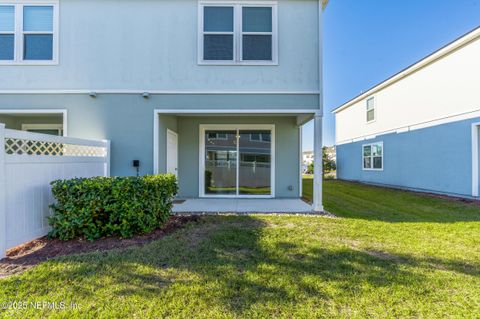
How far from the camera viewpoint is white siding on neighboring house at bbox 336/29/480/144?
8.65 metres

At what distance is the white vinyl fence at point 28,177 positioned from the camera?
3.76 meters

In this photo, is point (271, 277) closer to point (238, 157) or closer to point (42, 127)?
point (238, 157)

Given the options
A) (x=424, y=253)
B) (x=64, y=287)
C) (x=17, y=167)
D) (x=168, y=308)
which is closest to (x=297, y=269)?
(x=168, y=308)

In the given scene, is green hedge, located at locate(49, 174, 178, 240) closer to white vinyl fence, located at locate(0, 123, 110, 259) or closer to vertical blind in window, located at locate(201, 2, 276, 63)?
white vinyl fence, located at locate(0, 123, 110, 259)

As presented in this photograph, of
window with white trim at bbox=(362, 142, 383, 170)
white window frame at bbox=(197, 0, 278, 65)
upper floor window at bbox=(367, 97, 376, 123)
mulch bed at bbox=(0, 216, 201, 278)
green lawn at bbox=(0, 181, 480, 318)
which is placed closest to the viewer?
green lawn at bbox=(0, 181, 480, 318)

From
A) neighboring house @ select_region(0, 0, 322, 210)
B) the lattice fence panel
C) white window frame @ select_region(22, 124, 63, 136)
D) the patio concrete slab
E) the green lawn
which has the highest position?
neighboring house @ select_region(0, 0, 322, 210)

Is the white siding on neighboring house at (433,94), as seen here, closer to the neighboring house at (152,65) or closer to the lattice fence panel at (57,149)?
the neighboring house at (152,65)

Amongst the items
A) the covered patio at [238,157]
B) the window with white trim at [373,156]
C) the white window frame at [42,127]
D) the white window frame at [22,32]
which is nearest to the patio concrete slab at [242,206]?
the covered patio at [238,157]

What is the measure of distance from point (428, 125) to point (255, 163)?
7939 millimetres

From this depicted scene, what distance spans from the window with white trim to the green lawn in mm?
9647

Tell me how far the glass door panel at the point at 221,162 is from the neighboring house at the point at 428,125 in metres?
8.30

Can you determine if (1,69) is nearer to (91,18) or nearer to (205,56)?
(91,18)

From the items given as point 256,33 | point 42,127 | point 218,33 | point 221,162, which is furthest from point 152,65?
point 42,127

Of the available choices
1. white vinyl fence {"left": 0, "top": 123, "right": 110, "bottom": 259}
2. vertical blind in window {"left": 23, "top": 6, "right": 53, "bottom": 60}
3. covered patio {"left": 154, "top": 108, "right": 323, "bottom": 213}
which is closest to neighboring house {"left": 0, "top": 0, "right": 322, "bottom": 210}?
vertical blind in window {"left": 23, "top": 6, "right": 53, "bottom": 60}
